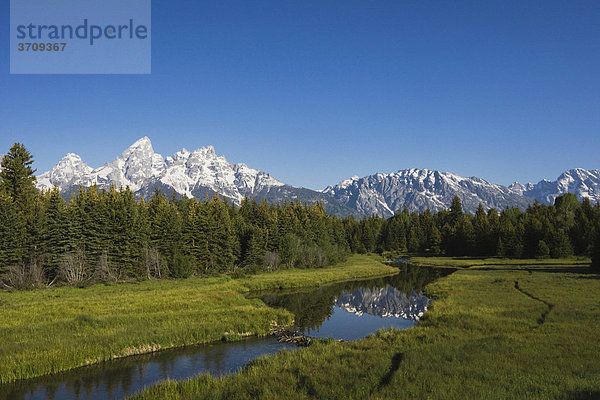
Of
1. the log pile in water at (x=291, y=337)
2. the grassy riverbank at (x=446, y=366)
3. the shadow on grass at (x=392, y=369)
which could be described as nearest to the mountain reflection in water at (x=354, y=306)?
the log pile in water at (x=291, y=337)

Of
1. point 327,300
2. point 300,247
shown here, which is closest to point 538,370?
point 327,300

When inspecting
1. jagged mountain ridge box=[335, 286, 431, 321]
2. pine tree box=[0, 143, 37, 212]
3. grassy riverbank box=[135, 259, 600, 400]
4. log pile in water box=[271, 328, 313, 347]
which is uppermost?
pine tree box=[0, 143, 37, 212]

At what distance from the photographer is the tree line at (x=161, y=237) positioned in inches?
2339

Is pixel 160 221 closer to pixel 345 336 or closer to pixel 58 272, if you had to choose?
pixel 58 272

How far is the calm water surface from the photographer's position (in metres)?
20.5

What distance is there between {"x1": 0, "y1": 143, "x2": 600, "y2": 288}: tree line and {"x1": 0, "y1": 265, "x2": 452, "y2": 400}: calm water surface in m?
28.7

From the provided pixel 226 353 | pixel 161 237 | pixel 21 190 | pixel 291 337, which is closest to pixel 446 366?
pixel 291 337

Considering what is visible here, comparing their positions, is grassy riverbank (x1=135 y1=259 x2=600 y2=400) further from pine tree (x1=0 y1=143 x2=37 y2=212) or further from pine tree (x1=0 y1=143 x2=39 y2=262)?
pine tree (x1=0 y1=143 x2=37 y2=212)

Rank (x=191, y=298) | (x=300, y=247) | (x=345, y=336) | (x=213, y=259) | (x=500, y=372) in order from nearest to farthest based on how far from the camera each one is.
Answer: (x=500, y=372) < (x=345, y=336) < (x=191, y=298) < (x=213, y=259) < (x=300, y=247)

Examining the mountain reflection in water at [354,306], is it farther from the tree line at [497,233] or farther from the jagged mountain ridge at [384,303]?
the tree line at [497,233]

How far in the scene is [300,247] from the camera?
3912 inches

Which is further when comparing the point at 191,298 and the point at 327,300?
the point at 327,300

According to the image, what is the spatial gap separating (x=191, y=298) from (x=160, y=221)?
34.8m

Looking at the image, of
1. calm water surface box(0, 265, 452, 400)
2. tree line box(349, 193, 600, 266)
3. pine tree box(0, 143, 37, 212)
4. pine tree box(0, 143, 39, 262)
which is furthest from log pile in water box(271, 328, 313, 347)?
tree line box(349, 193, 600, 266)
